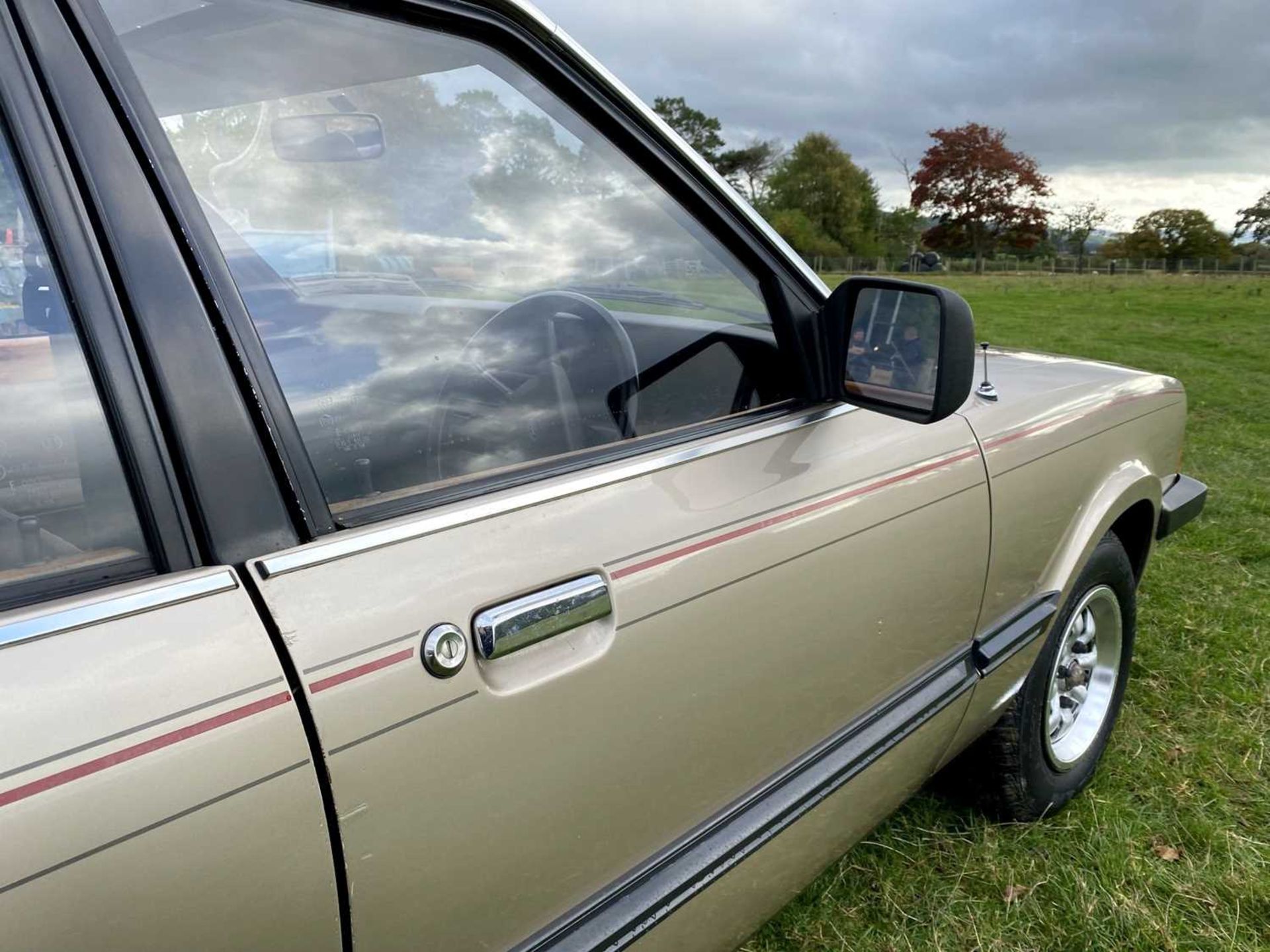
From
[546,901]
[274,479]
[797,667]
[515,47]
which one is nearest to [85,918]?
[274,479]

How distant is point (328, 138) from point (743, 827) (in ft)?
4.20

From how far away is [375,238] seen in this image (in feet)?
4.67

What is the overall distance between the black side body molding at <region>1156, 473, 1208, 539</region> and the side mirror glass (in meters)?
2.50

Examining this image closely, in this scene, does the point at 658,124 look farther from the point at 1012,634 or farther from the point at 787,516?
the point at 1012,634

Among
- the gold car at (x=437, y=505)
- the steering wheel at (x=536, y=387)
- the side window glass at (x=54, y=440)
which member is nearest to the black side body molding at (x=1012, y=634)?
the gold car at (x=437, y=505)

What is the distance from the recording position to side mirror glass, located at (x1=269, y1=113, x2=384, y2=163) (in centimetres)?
137

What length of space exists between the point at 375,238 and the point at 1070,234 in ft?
210

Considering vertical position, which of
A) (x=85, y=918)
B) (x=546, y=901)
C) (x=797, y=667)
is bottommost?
(x=546, y=901)

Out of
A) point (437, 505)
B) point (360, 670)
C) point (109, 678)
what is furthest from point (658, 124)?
point (109, 678)

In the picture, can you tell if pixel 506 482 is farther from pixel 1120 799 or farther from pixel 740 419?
pixel 1120 799

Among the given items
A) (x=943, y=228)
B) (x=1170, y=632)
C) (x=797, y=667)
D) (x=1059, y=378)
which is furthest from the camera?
(x=943, y=228)

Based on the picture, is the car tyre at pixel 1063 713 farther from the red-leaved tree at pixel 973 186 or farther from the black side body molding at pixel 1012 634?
the red-leaved tree at pixel 973 186

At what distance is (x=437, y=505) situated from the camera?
1.20 m

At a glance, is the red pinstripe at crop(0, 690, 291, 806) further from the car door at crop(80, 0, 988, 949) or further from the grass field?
the grass field
